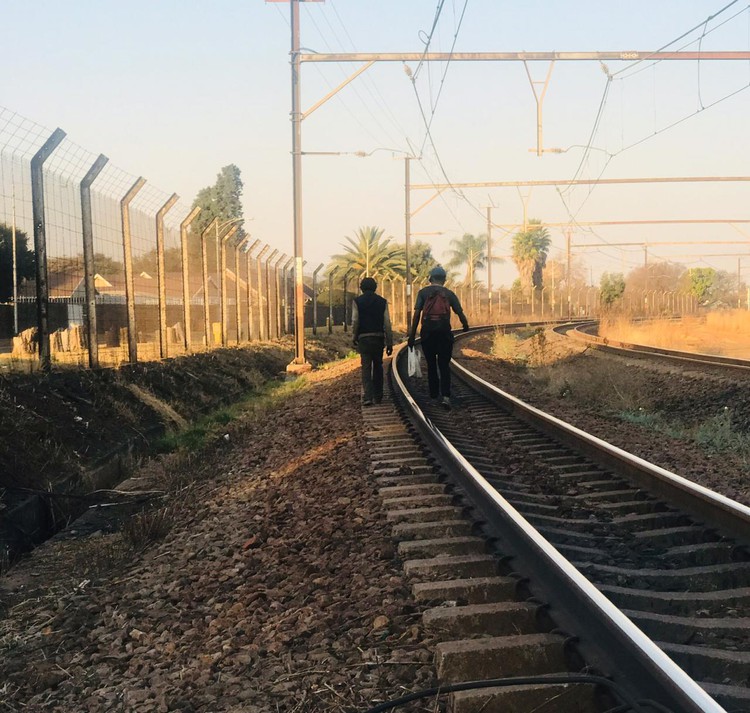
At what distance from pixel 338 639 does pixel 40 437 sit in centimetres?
609

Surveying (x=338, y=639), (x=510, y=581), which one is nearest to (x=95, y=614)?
(x=338, y=639)

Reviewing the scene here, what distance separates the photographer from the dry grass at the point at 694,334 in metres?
30.3

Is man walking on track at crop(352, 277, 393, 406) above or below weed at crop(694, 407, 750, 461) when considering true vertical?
above

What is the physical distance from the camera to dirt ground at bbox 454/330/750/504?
7824 millimetres

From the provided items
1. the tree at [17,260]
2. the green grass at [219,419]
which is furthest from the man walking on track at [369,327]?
the tree at [17,260]

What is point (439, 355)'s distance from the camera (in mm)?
10859

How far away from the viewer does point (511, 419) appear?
10.2 meters

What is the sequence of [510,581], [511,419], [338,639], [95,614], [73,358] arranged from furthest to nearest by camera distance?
[73,358]
[511,419]
[95,614]
[510,581]
[338,639]

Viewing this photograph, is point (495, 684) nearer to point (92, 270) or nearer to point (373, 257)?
point (92, 270)

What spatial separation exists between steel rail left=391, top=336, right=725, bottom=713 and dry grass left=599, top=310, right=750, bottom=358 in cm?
2433

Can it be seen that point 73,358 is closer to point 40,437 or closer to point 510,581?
point 40,437

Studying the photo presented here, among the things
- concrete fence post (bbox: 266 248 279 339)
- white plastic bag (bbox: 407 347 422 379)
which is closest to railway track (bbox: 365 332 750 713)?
white plastic bag (bbox: 407 347 422 379)

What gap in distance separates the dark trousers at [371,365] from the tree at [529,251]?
76036mm

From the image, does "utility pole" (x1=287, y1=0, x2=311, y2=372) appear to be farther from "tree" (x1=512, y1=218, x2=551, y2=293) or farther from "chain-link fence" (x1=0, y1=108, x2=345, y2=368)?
"tree" (x1=512, y1=218, x2=551, y2=293)
